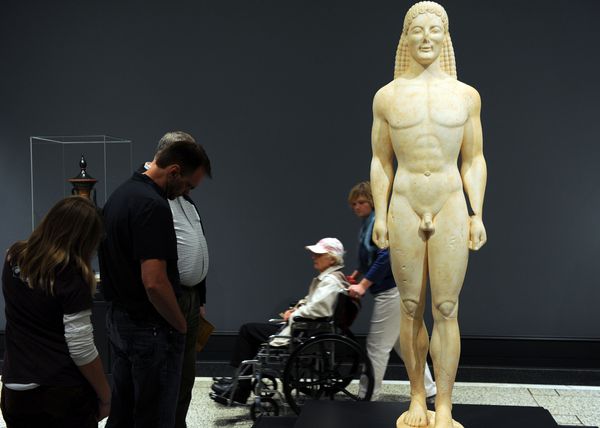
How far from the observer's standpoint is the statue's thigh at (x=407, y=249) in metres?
3.25

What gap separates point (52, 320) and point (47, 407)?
0.33 metres

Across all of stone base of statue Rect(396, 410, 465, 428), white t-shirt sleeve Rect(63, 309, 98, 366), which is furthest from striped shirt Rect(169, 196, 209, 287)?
stone base of statue Rect(396, 410, 465, 428)

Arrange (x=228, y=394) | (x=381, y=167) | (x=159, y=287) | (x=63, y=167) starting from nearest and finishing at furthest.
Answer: (x=159, y=287) < (x=381, y=167) < (x=228, y=394) < (x=63, y=167)

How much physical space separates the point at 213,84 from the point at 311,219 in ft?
5.14

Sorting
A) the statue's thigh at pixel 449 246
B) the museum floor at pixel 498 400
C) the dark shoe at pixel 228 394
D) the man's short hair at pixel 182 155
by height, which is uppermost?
the man's short hair at pixel 182 155

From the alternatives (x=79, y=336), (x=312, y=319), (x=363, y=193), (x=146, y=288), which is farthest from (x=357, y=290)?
(x=79, y=336)

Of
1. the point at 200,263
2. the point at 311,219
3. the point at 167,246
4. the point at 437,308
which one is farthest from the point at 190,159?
the point at 311,219

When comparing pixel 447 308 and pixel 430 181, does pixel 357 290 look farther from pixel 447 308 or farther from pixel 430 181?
pixel 430 181

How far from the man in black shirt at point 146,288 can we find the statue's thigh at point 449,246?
3.85 ft

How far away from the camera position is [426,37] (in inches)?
126

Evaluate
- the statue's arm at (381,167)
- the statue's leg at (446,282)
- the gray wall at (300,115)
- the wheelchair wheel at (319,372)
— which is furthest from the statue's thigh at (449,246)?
the gray wall at (300,115)

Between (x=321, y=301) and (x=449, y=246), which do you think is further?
(x=321, y=301)

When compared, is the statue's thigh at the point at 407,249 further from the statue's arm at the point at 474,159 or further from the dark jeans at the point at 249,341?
the dark jeans at the point at 249,341

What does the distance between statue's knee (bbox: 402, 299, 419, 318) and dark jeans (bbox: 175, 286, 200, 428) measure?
113 cm
